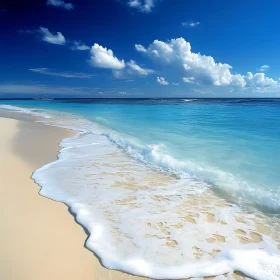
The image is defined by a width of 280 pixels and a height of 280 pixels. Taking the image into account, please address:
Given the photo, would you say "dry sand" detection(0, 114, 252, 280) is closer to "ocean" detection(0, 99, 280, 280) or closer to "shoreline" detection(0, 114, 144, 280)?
"shoreline" detection(0, 114, 144, 280)

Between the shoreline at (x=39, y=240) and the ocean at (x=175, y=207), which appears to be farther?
the ocean at (x=175, y=207)

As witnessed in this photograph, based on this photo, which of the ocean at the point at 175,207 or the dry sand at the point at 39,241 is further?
the ocean at the point at 175,207

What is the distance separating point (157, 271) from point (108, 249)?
0.76m

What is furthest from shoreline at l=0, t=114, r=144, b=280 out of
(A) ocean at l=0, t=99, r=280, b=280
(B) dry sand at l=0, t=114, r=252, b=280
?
(A) ocean at l=0, t=99, r=280, b=280

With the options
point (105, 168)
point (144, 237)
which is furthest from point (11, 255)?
point (105, 168)

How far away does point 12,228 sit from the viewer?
354cm

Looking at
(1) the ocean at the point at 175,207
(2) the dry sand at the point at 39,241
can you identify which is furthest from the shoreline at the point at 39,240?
(1) the ocean at the point at 175,207

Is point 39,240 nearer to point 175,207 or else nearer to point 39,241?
point 39,241

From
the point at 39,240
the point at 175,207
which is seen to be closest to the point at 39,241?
the point at 39,240

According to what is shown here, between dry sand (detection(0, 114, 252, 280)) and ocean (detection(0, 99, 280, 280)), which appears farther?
ocean (detection(0, 99, 280, 280))

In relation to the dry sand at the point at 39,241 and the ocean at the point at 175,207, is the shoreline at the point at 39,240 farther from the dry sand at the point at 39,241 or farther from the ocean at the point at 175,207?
the ocean at the point at 175,207

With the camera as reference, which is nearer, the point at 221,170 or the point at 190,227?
the point at 190,227

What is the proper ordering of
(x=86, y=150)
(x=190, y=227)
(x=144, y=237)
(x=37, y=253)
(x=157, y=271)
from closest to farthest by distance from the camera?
(x=157, y=271), (x=37, y=253), (x=144, y=237), (x=190, y=227), (x=86, y=150)

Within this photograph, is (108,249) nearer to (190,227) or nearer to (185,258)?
(185,258)
